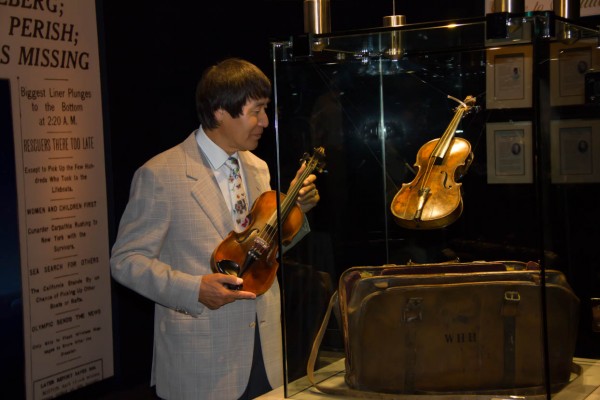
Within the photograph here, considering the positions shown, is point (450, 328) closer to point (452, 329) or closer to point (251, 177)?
point (452, 329)

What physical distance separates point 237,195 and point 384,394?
99 cm

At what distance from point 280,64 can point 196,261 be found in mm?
867

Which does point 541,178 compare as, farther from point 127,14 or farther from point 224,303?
point 127,14

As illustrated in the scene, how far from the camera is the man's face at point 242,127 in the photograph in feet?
9.04

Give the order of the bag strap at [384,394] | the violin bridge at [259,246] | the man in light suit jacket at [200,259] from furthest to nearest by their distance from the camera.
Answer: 1. the man in light suit jacket at [200,259]
2. the violin bridge at [259,246]
3. the bag strap at [384,394]

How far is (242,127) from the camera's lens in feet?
9.02

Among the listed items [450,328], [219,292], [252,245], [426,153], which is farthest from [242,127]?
[450,328]

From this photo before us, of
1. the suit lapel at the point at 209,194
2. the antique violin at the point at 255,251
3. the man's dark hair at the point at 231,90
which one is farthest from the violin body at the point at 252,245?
the man's dark hair at the point at 231,90

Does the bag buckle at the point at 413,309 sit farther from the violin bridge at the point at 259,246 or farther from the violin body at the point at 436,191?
the violin bridge at the point at 259,246

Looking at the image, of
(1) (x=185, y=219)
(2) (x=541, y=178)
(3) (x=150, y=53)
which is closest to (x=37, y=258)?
(3) (x=150, y=53)

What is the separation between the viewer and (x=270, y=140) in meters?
5.11

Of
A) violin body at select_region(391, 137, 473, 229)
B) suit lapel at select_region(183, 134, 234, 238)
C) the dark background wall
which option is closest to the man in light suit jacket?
suit lapel at select_region(183, 134, 234, 238)

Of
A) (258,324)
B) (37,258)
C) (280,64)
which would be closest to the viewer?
(280,64)

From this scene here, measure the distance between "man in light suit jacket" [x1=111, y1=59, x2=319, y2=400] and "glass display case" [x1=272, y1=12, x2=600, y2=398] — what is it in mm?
482
